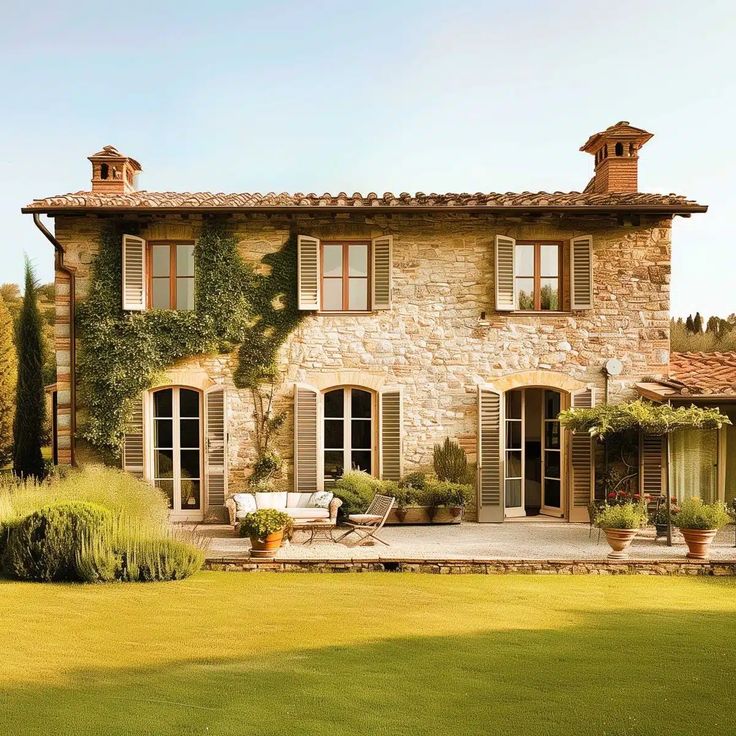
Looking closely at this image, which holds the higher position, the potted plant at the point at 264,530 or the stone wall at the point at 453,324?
the stone wall at the point at 453,324

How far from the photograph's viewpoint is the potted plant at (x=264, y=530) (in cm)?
898

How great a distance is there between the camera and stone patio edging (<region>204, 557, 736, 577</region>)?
8.88 meters

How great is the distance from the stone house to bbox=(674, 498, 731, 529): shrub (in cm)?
285

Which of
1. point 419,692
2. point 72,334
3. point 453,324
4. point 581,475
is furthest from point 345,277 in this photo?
point 419,692

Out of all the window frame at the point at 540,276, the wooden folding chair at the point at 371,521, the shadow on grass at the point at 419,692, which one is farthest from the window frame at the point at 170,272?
the shadow on grass at the point at 419,692

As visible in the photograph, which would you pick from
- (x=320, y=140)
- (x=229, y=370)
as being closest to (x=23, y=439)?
(x=229, y=370)

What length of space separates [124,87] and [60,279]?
338 cm

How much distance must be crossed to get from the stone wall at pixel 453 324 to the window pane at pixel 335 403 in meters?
0.28

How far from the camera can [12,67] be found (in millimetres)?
11961

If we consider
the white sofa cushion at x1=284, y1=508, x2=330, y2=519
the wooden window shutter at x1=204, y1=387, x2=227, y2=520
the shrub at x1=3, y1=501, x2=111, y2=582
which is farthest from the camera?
the wooden window shutter at x1=204, y1=387, x2=227, y2=520

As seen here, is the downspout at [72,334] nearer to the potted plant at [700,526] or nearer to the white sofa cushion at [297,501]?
the white sofa cushion at [297,501]

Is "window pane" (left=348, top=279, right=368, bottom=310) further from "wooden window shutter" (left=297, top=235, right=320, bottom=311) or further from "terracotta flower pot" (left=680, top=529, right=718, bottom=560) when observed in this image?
"terracotta flower pot" (left=680, top=529, right=718, bottom=560)

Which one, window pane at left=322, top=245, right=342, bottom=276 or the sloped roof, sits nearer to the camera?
the sloped roof

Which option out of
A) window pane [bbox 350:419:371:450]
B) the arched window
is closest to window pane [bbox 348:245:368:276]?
the arched window
